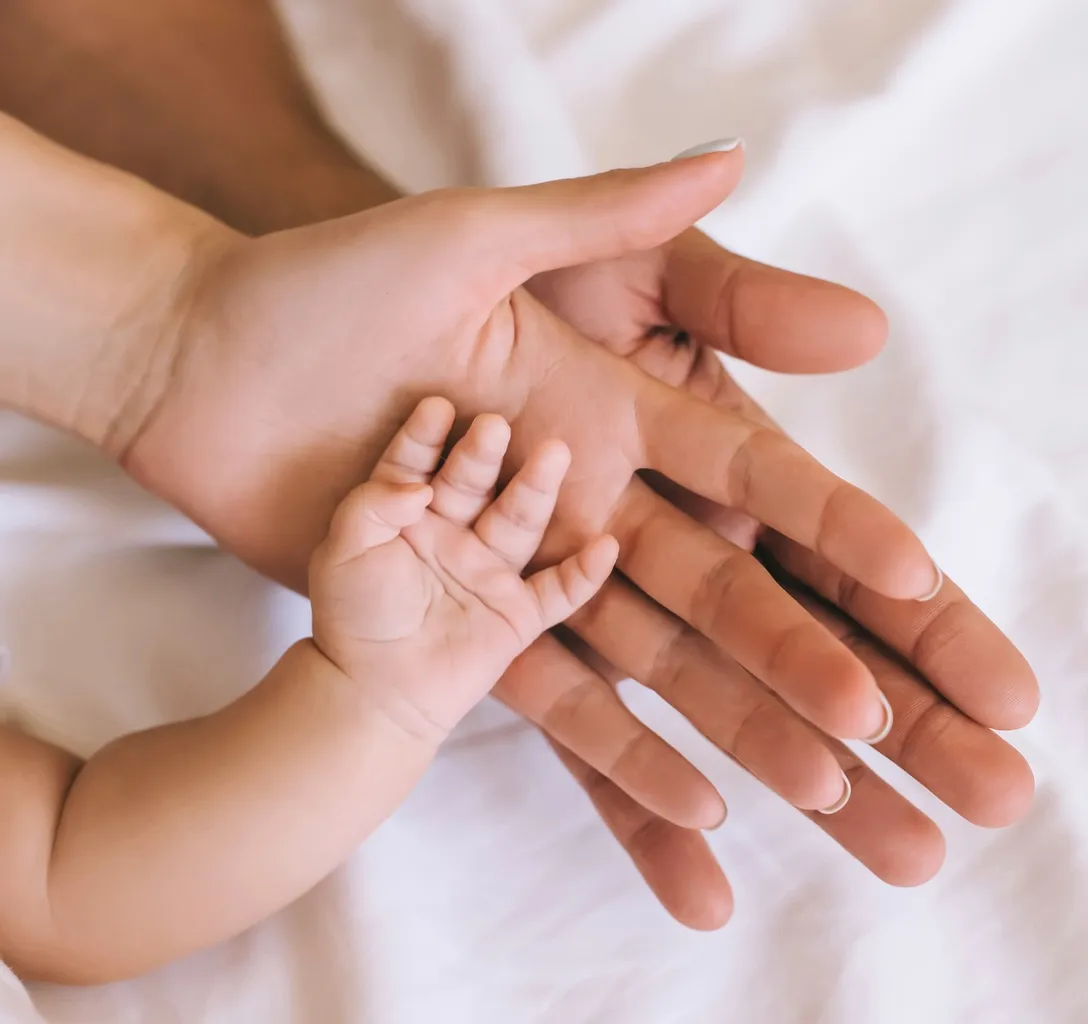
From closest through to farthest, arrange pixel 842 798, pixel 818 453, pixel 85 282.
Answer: pixel 842 798 < pixel 85 282 < pixel 818 453

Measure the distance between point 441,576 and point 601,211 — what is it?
0.21 meters

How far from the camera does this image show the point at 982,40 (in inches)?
34.2

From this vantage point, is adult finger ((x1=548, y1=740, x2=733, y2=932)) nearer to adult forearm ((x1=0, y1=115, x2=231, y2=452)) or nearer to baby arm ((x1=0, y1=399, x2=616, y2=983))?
baby arm ((x1=0, y1=399, x2=616, y2=983))

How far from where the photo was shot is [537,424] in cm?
63

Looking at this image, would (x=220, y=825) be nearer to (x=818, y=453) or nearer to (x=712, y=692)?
(x=712, y=692)

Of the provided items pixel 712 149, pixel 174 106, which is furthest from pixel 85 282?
pixel 712 149

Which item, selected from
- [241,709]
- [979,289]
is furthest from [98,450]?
[979,289]

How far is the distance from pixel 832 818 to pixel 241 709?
33cm

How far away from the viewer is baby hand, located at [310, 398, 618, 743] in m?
0.56

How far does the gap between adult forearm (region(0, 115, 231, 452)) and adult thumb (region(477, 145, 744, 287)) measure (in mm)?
210

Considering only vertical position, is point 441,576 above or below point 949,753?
below

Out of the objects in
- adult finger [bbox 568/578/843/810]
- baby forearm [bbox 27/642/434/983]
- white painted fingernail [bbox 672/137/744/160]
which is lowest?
baby forearm [bbox 27/642/434/983]

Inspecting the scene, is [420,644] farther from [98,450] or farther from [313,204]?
[313,204]

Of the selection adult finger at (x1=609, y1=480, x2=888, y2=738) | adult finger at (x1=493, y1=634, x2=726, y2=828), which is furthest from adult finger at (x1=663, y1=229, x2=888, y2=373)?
adult finger at (x1=493, y1=634, x2=726, y2=828)
